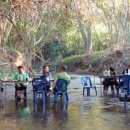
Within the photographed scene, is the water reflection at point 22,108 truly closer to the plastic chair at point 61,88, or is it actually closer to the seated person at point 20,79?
the seated person at point 20,79

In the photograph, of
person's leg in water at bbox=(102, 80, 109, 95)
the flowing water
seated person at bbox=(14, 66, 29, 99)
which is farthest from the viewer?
person's leg in water at bbox=(102, 80, 109, 95)

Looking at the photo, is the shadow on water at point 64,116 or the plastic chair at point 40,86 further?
the plastic chair at point 40,86

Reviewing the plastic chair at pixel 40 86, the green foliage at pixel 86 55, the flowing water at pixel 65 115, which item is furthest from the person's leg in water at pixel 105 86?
the green foliage at pixel 86 55

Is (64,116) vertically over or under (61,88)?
under

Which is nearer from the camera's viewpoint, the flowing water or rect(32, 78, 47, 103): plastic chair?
the flowing water

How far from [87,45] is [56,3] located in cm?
3956

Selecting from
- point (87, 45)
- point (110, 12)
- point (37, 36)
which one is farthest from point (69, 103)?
point (87, 45)

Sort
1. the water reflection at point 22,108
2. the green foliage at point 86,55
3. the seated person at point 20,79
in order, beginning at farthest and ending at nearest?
the green foliage at point 86,55
the seated person at point 20,79
the water reflection at point 22,108

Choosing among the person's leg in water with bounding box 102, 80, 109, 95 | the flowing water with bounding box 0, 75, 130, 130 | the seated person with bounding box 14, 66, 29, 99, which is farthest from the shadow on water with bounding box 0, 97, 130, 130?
the person's leg in water with bounding box 102, 80, 109, 95

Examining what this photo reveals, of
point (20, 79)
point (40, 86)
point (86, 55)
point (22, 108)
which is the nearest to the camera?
point (22, 108)

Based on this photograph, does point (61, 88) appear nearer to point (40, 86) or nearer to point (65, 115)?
point (40, 86)

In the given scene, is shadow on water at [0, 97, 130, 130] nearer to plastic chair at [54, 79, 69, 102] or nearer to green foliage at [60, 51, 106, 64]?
plastic chair at [54, 79, 69, 102]

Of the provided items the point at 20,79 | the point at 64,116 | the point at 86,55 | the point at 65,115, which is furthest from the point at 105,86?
the point at 86,55

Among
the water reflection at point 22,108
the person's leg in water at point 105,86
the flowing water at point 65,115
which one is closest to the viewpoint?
the flowing water at point 65,115
